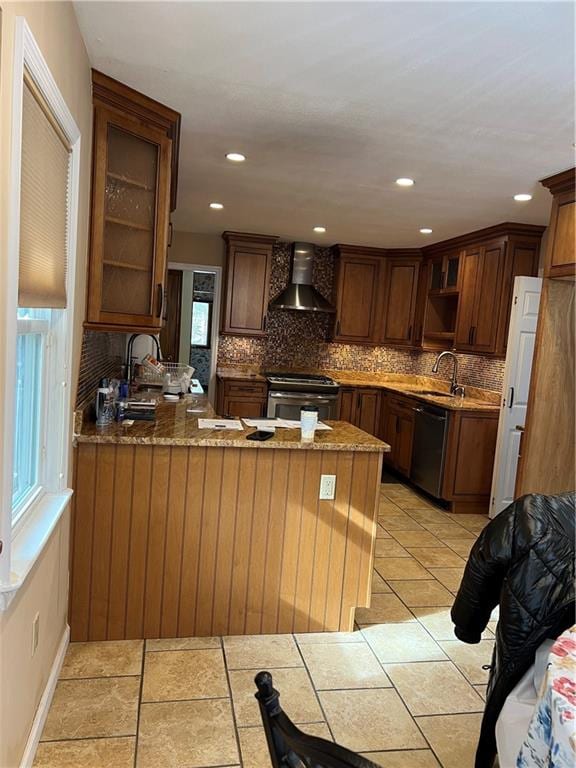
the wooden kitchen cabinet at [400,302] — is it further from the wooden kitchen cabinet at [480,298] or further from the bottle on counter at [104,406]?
the bottle on counter at [104,406]

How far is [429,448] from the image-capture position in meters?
5.12

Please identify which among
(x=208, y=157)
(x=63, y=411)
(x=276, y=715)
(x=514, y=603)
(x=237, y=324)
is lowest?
(x=514, y=603)

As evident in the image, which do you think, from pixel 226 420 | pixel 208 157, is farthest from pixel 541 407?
pixel 208 157

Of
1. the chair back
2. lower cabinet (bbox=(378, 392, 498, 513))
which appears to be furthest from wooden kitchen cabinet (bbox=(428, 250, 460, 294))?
the chair back

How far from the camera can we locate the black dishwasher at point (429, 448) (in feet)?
16.1

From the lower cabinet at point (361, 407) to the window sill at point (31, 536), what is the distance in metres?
4.23

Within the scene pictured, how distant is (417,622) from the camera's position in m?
2.93

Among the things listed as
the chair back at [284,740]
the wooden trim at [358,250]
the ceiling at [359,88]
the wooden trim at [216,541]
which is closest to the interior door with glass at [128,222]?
the ceiling at [359,88]

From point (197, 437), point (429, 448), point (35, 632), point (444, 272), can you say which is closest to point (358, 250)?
point (444, 272)

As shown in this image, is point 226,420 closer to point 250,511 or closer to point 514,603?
point 250,511

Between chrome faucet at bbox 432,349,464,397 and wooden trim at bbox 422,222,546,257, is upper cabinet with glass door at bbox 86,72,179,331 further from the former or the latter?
chrome faucet at bbox 432,349,464,397

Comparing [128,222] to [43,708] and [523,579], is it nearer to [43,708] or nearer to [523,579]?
[43,708]

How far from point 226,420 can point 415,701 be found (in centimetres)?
159

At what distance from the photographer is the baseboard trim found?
178cm
